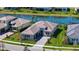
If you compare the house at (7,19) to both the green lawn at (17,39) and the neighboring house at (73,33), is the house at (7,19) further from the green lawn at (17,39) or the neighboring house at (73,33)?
the neighboring house at (73,33)

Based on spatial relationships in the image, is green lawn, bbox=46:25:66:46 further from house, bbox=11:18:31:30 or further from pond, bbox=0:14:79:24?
house, bbox=11:18:31:30

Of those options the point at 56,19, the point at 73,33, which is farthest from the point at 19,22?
the point at 73,33

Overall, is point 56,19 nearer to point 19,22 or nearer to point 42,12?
point 42,12

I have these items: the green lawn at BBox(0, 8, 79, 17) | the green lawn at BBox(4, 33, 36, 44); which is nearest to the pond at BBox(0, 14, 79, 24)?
the green lawn at BBox(0, 8, 79, 17)
